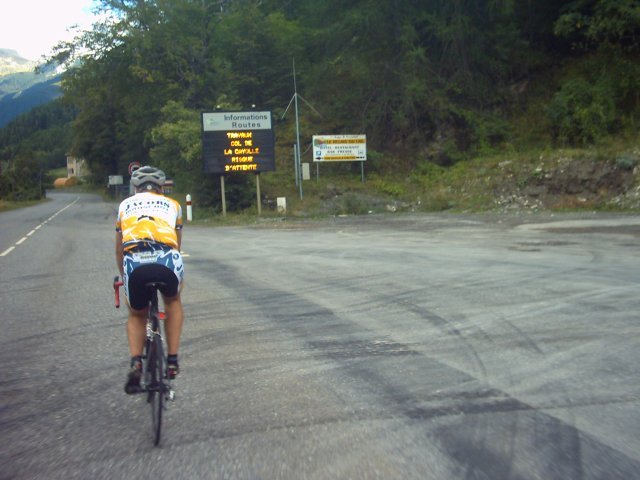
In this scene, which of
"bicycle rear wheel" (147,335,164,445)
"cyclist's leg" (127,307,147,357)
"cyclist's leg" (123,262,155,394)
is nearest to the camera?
"bicycle rear wheel" (147,335,164,445)

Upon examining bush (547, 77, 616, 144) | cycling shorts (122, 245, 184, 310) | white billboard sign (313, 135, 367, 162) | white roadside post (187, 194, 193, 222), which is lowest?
white roadside post (187, 194, 193, 222)

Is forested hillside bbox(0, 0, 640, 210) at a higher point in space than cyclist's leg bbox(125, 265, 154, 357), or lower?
higher

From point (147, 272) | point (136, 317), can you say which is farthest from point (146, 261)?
point (136, 317)

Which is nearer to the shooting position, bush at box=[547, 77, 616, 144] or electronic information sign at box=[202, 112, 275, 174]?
electronic information sign at box=[202, 112, 275, 174]

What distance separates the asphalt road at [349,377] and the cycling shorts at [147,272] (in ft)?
2.77

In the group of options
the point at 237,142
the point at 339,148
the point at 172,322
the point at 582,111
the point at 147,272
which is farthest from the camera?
the point at 339,148

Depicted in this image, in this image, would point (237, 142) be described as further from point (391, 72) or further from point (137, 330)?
point (137, 330)

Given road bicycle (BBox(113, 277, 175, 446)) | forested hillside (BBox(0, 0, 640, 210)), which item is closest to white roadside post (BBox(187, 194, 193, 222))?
forested hillside (BBox(0, 0, 640, 210))

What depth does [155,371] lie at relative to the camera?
4.41 metres

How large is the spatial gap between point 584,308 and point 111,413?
5.54 m

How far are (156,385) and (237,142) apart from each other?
86.9 ft

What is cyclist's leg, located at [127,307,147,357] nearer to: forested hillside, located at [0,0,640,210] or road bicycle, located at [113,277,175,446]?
A: road bicycle, located at [113,277,175,446]

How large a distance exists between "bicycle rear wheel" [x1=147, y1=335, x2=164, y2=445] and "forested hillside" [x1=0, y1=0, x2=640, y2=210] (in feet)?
96.2

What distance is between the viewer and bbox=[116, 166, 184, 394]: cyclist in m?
4.51
